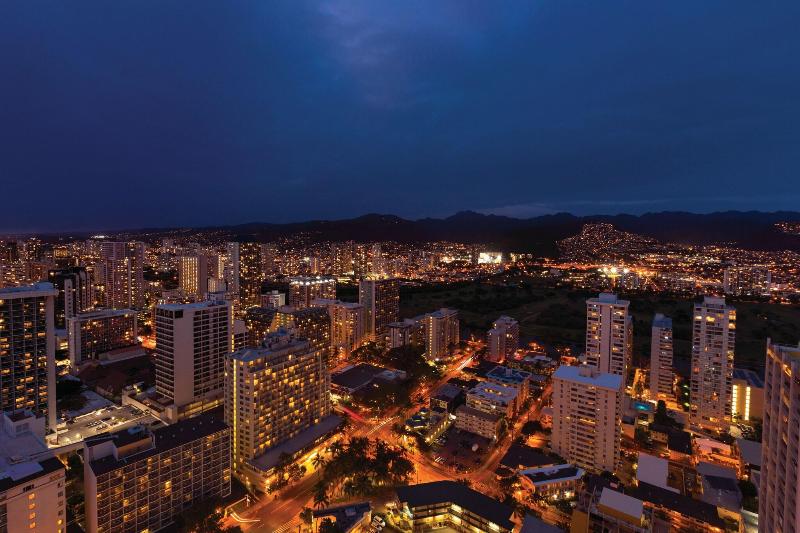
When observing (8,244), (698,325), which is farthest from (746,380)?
(8,244)

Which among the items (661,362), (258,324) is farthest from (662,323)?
(258,324)

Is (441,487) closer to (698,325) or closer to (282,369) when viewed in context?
(282,369)

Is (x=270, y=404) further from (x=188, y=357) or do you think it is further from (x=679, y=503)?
(x=679, y=503)

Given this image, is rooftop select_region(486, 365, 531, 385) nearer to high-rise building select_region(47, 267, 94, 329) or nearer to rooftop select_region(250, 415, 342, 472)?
rooftop select_region(250, 415, 342, 472)

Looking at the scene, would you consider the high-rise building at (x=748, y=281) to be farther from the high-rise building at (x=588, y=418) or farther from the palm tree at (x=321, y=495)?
the palm tree at (x=321, y=495)

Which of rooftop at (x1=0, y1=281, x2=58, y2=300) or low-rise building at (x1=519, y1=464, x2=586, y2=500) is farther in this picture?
rooftop at (x1=0, y1=281, x2=58, y2=300)

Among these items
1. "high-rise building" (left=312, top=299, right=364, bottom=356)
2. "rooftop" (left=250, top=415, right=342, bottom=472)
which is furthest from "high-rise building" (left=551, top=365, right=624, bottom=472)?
"high-rise building" (left=312, top=299, right=364, bottom=356)

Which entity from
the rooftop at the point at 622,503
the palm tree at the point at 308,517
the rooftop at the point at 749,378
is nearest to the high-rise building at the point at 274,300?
the palm tree at the point at 308,517
